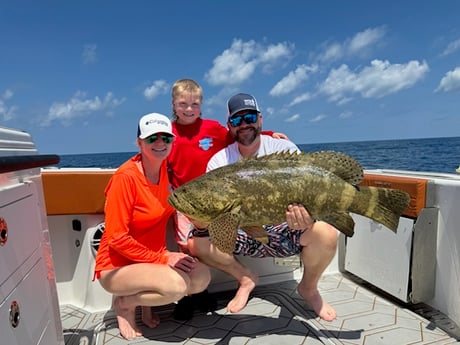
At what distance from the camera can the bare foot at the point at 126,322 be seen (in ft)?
12.1

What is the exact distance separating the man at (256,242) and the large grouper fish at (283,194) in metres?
0.72

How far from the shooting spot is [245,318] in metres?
4.02

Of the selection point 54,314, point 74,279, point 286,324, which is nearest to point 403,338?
point 286,324

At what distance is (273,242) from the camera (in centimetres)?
399

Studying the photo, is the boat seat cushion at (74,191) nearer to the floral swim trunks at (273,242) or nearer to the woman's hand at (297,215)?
the floral swim trunks at (273,242)

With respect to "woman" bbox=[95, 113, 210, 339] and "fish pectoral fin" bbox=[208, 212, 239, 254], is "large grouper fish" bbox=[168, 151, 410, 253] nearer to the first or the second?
"fish pectoral fin" bbox=[208, 212, 239, 254]

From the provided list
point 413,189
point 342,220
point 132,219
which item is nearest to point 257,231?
point 342,220

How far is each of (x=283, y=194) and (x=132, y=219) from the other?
1.43 m

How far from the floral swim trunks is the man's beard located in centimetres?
98

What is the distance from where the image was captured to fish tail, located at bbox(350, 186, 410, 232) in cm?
311

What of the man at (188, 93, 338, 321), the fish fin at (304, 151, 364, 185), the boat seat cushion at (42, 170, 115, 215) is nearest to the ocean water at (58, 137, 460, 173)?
the boat seat cushion at (42, 170, 115, 215)

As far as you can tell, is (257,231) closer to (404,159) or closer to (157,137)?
(157,137)

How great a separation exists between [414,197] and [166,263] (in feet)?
8.78

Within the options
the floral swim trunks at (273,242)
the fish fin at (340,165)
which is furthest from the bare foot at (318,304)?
the fish fin at (340,165)
